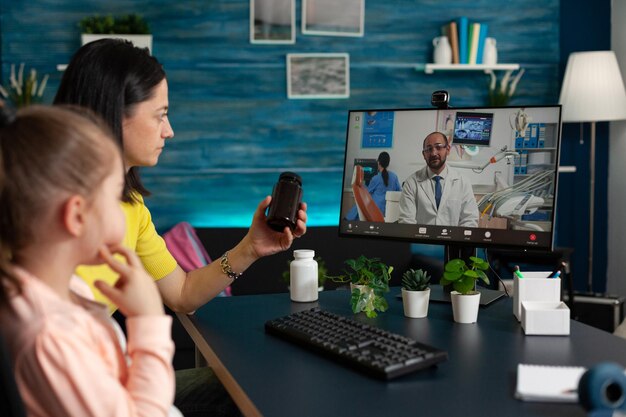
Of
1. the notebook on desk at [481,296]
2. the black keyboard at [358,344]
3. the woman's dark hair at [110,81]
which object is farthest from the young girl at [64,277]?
the notebook on desk at [481,296]

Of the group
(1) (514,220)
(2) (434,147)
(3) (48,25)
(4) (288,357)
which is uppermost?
(3) (48,25)

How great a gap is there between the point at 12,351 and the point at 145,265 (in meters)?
0.97

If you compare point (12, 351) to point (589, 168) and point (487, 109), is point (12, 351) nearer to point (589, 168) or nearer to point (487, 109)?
point (487, 109)

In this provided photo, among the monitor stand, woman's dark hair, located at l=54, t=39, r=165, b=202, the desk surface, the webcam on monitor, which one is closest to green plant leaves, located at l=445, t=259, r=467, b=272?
the desk surface

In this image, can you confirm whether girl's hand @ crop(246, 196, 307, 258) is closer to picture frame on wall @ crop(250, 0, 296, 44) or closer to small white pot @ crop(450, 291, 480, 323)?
small white pot @ crop(450, 291, 480, 323)

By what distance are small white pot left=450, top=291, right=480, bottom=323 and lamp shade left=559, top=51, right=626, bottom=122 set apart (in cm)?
265

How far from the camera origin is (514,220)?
71.4 inches

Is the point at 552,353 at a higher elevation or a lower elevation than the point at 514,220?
lower

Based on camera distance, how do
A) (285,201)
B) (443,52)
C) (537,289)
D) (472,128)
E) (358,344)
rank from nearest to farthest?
(358,344)
(537,289)
(285,201)
(472,128)
(443,52)

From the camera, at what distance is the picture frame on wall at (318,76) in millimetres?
4023

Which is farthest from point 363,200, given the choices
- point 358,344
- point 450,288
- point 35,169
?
point 35,169

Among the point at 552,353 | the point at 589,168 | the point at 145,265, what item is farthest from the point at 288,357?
the point at 589,168

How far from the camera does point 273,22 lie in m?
3.97

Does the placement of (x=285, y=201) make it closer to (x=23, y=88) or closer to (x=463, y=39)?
(x=23, y=88)
